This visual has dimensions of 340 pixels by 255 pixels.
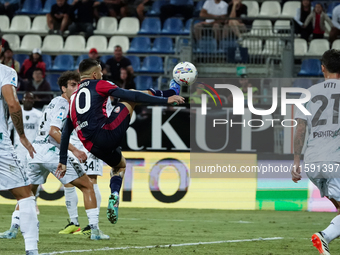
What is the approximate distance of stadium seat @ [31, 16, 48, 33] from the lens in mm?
18984

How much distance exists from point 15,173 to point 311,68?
1144cm

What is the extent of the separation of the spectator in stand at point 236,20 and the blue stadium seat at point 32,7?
6675 mm

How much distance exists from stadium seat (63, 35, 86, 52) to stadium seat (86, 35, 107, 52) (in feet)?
0.58

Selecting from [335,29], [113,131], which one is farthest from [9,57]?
[113,131]

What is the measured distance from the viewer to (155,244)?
7.62 metres

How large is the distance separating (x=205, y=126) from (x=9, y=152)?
762 centimetres

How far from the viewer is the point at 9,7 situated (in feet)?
64.7

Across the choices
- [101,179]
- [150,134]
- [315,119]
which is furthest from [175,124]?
[315,119]

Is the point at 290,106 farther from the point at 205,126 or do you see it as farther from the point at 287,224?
the point at 287,224

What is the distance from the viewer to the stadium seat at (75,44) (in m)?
17.9

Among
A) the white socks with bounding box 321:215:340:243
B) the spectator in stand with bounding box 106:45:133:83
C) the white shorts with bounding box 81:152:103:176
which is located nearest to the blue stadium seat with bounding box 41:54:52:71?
the spectator in stand with bounding box 106:45:133:83

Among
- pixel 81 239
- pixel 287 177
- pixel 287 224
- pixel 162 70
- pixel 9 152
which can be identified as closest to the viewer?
pixel 9 152

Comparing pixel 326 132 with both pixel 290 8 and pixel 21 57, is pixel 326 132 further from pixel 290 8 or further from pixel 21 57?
Result: pixel 21 57

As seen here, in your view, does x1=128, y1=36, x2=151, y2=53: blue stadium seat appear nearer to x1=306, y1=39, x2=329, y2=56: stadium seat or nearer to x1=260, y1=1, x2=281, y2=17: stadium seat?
x1=260, y1=1, x2=281, y2=17: stadium seat
